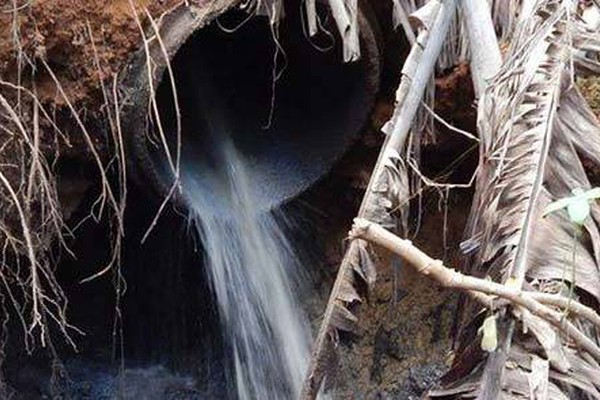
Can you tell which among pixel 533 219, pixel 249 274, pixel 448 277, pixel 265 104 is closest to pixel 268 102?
pixel 265 104

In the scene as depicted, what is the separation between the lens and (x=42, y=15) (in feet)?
9.81

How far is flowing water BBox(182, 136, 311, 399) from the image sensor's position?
3773 millimetres

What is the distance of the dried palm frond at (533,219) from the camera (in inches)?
78.5

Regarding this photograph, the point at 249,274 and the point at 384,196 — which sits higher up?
the point at 384,196

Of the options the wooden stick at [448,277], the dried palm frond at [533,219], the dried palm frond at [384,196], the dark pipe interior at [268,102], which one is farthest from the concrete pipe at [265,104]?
the wooden stick at [448,277]

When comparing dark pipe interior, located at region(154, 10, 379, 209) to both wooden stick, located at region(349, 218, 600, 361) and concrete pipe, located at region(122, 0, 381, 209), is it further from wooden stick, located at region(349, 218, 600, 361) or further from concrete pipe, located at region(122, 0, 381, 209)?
wooden stick, located at region(349, 218, 600, 361)

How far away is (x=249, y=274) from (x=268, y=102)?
2.33 ft

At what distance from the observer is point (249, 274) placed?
12.5ft

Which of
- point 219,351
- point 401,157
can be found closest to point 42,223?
point 401,157

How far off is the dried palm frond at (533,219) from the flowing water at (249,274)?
1.35 meters

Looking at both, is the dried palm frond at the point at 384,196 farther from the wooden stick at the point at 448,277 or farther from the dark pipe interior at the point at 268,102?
the dark pipe interior at the point at 268,102

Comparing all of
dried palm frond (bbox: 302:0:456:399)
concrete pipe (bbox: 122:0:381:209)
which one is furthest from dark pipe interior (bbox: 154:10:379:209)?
dried palm frond (bbox: 302:0:456:399)

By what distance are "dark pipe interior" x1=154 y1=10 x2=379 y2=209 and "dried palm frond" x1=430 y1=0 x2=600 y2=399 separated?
1024 mm

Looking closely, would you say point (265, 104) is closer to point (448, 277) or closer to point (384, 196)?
point (384, 196)
